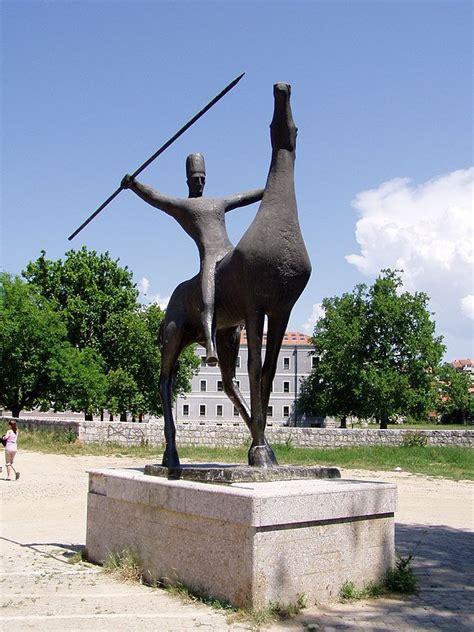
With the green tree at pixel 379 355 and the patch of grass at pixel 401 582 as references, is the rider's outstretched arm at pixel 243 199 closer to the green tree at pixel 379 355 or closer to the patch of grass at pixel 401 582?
the patch of grass at pixel 401 582

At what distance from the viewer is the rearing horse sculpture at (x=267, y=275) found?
6.48m

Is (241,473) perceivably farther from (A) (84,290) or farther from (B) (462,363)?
(B) (462,363)

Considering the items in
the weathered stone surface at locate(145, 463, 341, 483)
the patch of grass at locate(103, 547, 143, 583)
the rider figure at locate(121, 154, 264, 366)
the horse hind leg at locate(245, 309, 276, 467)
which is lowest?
the patch of grass at locate(103, 547, 143, 583)

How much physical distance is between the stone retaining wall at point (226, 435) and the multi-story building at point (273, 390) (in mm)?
37616

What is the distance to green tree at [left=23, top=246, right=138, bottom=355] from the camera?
41.2m

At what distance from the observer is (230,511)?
5.49 meters

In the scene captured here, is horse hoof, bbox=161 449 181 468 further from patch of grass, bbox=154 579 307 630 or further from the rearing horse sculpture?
patch of grass, bbox=154 579 307 630

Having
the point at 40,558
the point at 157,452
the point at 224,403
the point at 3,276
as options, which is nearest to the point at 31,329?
the point at 3,276

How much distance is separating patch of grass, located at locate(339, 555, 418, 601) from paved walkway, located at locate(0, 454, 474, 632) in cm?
11

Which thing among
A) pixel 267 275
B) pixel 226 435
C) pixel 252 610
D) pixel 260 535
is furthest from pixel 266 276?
pixel 226 435

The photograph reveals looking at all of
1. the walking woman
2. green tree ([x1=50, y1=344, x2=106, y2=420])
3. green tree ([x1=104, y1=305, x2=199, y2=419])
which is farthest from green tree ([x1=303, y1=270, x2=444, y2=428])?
the walking woman

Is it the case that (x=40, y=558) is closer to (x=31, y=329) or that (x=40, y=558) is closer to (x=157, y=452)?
(x=157, y=452)

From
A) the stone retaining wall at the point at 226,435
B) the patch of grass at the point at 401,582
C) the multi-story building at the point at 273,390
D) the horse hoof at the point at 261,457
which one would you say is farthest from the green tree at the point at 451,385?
the horse hoof at the point at 261,457

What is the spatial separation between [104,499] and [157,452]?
17.7 m
